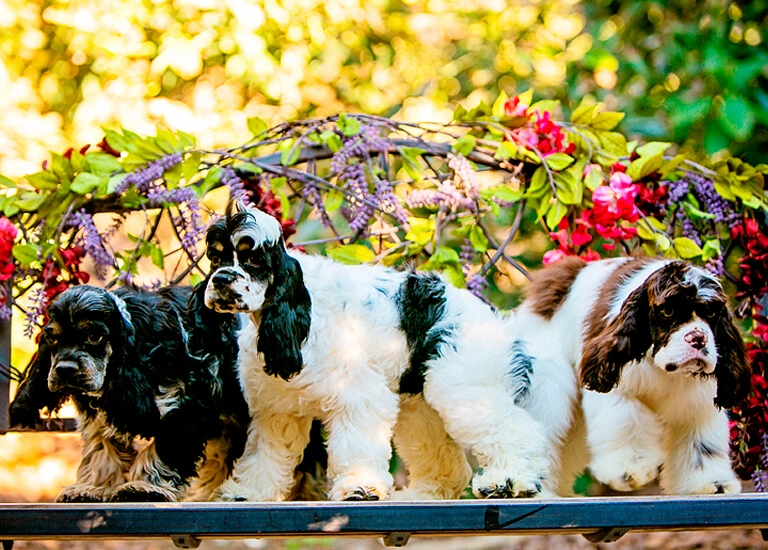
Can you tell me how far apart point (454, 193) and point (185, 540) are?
108 centimetres

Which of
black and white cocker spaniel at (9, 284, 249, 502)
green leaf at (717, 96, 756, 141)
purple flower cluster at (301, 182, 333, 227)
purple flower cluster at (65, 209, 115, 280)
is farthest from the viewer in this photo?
green leaf at (717, 96, 756, 141)

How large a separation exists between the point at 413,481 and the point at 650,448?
55 centimetres

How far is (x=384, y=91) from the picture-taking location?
453 cm

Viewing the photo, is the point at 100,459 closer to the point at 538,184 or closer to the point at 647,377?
the point at 647,377

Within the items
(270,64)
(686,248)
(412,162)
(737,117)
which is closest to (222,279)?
(412,162)

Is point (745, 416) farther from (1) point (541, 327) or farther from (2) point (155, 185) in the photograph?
(2) point (155, 185)

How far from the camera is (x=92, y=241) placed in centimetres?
210

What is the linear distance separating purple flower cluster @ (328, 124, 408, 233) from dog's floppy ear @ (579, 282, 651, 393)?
66 cm

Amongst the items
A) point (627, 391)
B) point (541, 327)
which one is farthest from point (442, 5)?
point (627, 391)

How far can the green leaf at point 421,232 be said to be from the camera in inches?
88.2

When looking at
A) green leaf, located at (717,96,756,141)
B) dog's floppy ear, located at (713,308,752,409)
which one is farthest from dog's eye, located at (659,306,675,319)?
green leaf, located at (717,96,756,141)

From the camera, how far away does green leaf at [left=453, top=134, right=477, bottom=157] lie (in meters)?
2.31

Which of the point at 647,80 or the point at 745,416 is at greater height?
the point at 647,80

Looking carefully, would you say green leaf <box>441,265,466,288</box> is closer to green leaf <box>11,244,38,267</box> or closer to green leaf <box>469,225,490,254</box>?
green leaf <box>469,225,490,254</box>
